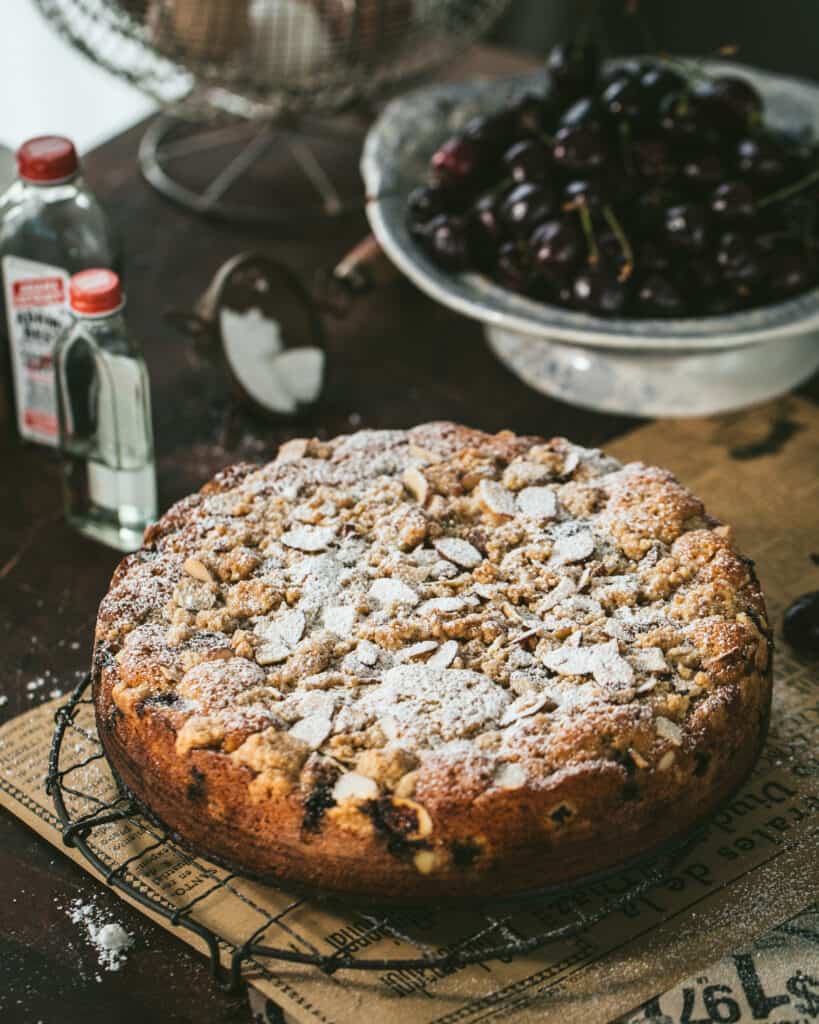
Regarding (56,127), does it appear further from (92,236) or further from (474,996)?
(474,996)

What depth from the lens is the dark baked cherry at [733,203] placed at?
1387 millimetres

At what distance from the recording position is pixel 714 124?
57.7 inches

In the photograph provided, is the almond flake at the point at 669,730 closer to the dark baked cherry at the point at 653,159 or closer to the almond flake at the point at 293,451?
the almond flake at the point at 293,451

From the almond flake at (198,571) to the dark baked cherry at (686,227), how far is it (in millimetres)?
616

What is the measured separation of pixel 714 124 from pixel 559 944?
900 millimetres

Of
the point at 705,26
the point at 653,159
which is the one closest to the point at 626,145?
the point at 653,159

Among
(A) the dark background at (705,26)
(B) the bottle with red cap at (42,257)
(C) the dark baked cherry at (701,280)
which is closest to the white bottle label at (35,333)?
(B) the bottle with red cap at (42,257)

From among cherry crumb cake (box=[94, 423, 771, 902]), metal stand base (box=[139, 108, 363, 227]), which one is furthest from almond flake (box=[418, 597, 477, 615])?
metal stand base (box=[139, 108, 363, 227])

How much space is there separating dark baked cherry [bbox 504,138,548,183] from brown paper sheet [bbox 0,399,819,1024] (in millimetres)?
563

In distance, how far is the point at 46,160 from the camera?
4.27 ft

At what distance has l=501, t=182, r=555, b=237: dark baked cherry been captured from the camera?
1.41 m

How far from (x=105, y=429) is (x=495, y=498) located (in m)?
0.40

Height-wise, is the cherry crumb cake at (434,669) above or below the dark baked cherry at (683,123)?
below

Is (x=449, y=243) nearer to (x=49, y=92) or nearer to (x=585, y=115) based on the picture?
(x=585, y=115)
